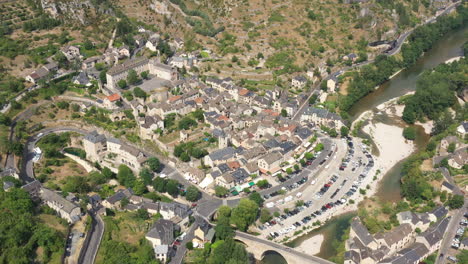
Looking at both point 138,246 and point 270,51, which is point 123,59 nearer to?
point 270,51

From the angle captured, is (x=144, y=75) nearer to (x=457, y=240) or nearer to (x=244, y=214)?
(x=244, y=214)

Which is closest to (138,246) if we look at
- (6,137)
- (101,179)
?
(101,179)

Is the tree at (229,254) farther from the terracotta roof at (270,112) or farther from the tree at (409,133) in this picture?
the tree at (409,133)

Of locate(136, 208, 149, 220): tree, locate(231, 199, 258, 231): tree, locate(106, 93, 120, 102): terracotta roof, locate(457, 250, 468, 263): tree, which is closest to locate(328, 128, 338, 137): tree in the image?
locate(231, 199, 258, 231): tree

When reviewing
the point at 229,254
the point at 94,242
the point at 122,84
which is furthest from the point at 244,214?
the point at 122,84

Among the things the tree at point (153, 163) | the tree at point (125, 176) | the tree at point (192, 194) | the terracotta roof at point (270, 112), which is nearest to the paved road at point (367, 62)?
the terracotta roof at point (270, 112)

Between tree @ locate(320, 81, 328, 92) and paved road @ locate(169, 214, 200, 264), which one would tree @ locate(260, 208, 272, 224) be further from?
tree @ locate(320, 81, 328, 92)

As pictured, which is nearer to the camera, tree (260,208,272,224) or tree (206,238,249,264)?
tree (206,238,249,264)
